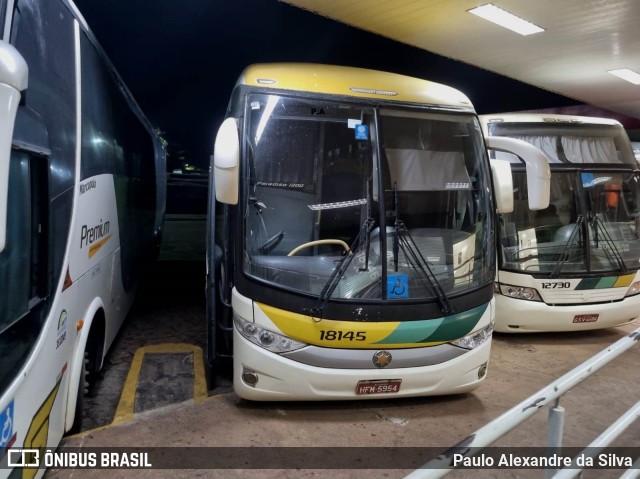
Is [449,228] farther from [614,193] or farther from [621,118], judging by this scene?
[621,118]

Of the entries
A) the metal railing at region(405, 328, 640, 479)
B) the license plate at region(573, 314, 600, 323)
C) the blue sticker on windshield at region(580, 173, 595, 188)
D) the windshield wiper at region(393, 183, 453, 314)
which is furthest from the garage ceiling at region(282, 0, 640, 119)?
the metal railing at region(405, 328, 640, 479)

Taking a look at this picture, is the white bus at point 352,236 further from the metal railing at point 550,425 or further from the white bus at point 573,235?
the white bus at point 573,235

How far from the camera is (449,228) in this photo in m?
4.15

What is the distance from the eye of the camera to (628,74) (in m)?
9.69

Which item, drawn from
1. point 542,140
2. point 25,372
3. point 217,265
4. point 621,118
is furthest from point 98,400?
point 621,118

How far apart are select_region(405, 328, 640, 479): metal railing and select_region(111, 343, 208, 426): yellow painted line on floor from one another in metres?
2.89

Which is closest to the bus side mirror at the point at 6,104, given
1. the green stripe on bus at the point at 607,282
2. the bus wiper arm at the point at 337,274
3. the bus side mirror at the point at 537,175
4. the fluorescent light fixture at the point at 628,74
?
the bus wiper arm at the point at 337,274

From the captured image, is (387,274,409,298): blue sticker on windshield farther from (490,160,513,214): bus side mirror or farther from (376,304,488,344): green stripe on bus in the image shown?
(490,160,513,214): bus side mirror

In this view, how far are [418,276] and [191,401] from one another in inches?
87.2

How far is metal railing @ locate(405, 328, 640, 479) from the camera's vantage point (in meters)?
1.61

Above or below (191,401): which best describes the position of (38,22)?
above

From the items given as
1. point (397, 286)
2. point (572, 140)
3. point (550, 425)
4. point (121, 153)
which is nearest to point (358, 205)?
point (397, 286)

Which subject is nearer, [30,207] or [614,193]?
[30,207]

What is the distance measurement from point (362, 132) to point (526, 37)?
5.85m
